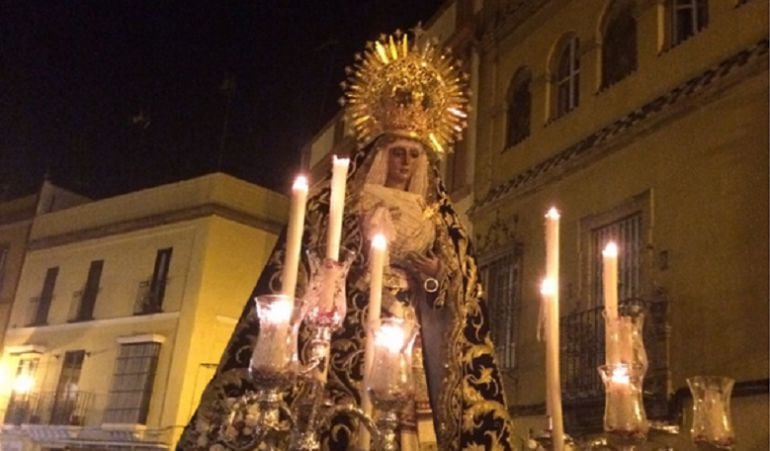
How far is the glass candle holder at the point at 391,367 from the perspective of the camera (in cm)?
200

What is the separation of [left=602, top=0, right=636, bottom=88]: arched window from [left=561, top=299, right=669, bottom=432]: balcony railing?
2.42 meters

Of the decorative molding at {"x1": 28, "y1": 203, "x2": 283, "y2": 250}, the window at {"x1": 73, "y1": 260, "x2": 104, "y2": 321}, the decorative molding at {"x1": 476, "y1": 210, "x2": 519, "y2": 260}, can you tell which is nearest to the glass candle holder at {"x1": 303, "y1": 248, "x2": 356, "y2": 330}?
the decorative molding at {"x1": 476, "y1": 210, "x2": 519, "y2": 260}

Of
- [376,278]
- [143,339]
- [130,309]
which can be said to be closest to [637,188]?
[376,278]

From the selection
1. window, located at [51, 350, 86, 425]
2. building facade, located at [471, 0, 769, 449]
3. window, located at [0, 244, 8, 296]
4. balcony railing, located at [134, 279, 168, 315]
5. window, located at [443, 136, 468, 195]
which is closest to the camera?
building facade, located at [471, 0, 769, 449]

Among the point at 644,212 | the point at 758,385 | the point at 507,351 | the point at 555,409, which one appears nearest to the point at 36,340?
the point at 507,351

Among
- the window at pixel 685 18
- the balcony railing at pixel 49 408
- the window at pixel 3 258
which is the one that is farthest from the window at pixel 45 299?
the window at pixel 685 18

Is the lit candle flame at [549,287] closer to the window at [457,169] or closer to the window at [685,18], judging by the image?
the window at [685,18]

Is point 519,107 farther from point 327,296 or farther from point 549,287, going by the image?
point 327,296

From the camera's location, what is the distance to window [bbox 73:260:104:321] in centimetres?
1702

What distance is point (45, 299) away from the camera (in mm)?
17984

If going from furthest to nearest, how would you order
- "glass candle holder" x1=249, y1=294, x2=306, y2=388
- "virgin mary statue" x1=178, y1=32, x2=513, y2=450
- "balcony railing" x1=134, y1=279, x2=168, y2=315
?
"balcony railing" x1=134, y1=279, x2=168, y2=315 < "virgin mary statue" x1=178, y1=32, x2=513, y2=450 < "glass candle holder" x1=249, y1=294, x2=306, y2=388

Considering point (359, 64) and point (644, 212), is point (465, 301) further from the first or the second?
point (644, 212)

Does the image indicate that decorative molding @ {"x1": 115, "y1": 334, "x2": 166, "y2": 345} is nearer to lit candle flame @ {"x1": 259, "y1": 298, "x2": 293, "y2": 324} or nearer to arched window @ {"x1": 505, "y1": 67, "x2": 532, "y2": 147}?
arched window @ {"x1": 505, "y1": 67, "x2": 532, "y2": 147}

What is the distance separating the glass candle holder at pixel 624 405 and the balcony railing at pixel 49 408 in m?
15.3
